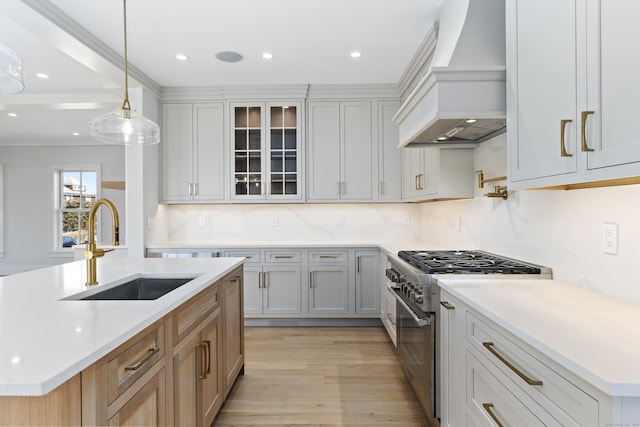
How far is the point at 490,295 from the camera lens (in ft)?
5.00

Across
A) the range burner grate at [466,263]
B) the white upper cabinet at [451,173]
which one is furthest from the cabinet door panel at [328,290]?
the white upper cabinet at [451,173]

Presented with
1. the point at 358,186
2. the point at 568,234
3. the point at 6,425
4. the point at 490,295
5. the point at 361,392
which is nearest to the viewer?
the point at 6,425

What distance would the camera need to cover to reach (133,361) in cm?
116

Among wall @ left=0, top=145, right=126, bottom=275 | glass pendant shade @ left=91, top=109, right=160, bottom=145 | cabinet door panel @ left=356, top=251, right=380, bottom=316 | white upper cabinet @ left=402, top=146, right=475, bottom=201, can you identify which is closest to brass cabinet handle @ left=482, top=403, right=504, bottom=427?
white upper cabinet @ left=402, top=146, right=475, bottom=201

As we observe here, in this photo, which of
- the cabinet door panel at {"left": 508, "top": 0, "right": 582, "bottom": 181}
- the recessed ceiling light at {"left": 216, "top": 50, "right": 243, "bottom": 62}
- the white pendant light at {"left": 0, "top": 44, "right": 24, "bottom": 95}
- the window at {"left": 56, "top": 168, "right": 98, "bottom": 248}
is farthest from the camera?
the window at {"left": 56, "top": 168, "right": 98, "bottom": 248}

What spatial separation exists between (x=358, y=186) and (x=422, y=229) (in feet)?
3.02

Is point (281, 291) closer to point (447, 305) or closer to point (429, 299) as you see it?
point (429, 299)

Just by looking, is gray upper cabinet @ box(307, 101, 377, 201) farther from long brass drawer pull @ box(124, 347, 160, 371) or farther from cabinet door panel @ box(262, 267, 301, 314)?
long brass drawer pull @ box(124, 347, 160, 371)

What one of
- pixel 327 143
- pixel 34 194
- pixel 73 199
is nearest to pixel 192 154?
pixel 327 143

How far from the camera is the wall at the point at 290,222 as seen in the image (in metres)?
4.33

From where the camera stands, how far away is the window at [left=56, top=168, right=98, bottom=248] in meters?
7.10

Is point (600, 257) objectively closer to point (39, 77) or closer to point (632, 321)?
point (632, 321)

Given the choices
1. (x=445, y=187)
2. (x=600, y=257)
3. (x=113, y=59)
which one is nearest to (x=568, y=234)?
(x=600, y=257)

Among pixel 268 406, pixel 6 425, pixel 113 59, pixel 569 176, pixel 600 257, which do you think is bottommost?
pixel 268 406
